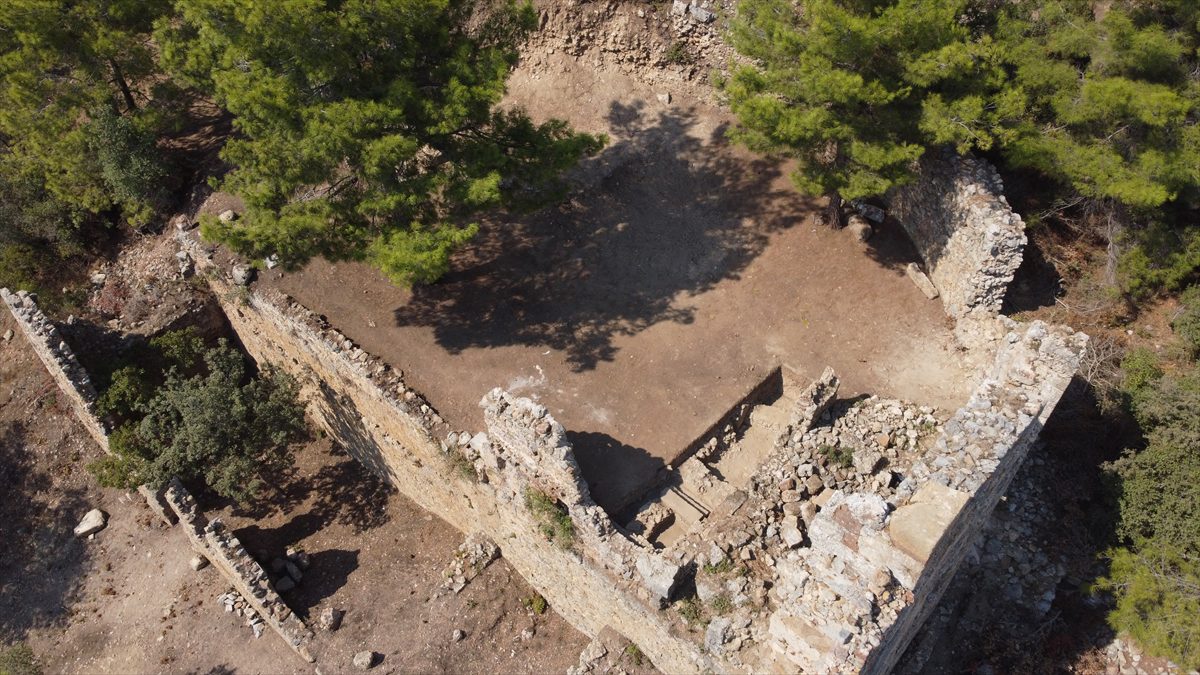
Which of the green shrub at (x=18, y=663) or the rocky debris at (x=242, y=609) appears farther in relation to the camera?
the rocky debris at (x=242, y=609)

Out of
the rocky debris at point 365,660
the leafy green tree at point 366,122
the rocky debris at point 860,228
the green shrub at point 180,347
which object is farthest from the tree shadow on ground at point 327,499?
the rocky debris at point 860,228

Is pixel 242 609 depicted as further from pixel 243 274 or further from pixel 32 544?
pixel 243 274

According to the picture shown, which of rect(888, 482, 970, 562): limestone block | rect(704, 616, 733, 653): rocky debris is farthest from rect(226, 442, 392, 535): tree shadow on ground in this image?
rect(888, 482, 970, 562): limestone block

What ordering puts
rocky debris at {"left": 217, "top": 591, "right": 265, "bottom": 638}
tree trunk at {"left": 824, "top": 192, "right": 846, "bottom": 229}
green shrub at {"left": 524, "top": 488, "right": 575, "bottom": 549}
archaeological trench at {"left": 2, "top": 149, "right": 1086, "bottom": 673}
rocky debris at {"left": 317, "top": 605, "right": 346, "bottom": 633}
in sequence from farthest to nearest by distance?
1. tree trunk at {"left": 824, "top": 192, "right": 846, "bottom": 229}
2. rocky debris at {"left": 217, "top": 591, "right": 265, "bottom": 638}
3. rocky debris at {"left": 317, "top": 605, "right": 346, "bottom": 633}
4. green shrub at {"left": 524, "top": 488, "right": 575, "bottom": 549}
5. archaeological trench at {"left": 2, "top": 149, "right": 1086, "bottom": 673}

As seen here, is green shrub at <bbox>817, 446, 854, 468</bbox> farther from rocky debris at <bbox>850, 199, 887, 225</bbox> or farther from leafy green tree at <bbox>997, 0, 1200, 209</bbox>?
leafy green tree at <bbox>997, 0, 1200, 209</bbox>

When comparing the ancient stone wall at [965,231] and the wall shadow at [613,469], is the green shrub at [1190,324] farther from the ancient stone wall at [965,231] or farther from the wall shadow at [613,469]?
the wall shadow at [613,469]

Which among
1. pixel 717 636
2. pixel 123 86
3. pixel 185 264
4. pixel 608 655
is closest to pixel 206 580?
pixel 185 264

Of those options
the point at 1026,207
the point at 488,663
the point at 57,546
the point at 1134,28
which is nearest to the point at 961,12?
the point at 1134,28
